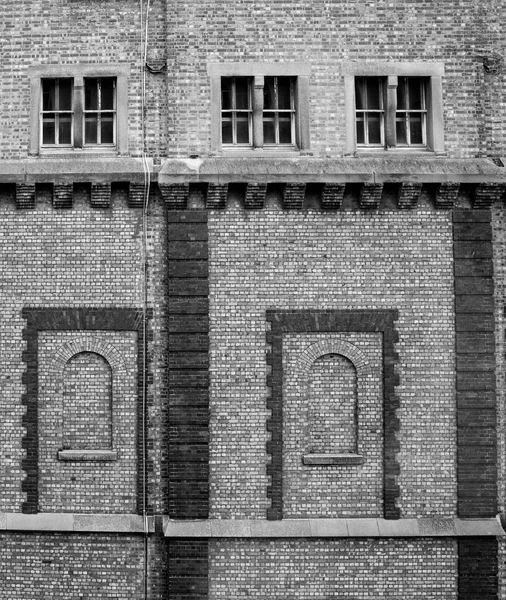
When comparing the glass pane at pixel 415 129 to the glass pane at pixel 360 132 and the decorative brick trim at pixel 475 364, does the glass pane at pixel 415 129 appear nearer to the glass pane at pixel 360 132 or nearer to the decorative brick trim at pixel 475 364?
the glass pane at pixel 360 132

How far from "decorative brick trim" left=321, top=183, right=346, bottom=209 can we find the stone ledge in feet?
17.8

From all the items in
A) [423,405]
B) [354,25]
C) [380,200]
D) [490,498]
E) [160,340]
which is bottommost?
[490,498]

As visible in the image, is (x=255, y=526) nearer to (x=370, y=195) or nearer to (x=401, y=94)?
(x=370, y=195)

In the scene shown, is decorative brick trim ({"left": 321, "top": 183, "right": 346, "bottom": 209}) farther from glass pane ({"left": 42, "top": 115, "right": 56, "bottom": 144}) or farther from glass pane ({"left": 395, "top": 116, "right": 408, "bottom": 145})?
glass pane ({"left": 42, "top": 115, "right": 56, "bottom": 144})

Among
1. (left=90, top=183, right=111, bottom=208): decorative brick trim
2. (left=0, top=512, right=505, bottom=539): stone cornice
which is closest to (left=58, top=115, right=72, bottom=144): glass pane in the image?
(left=90, top=183, right=111, bottom=208): decorative brick trim

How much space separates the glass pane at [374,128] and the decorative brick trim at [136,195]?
4.22m

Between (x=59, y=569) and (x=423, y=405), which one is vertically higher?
(x=423, y=405)

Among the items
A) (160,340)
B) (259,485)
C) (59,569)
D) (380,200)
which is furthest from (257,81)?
(59,569)

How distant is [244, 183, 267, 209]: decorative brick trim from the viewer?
1217 cm

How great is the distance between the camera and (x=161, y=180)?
12.1m

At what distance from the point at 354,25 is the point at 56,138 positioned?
5.74m

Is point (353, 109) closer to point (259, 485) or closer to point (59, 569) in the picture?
point (259, 485)

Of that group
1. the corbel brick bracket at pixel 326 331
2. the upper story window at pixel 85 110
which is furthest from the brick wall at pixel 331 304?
the upper story window at pixel 85 110

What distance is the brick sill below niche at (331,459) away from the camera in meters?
12.1
